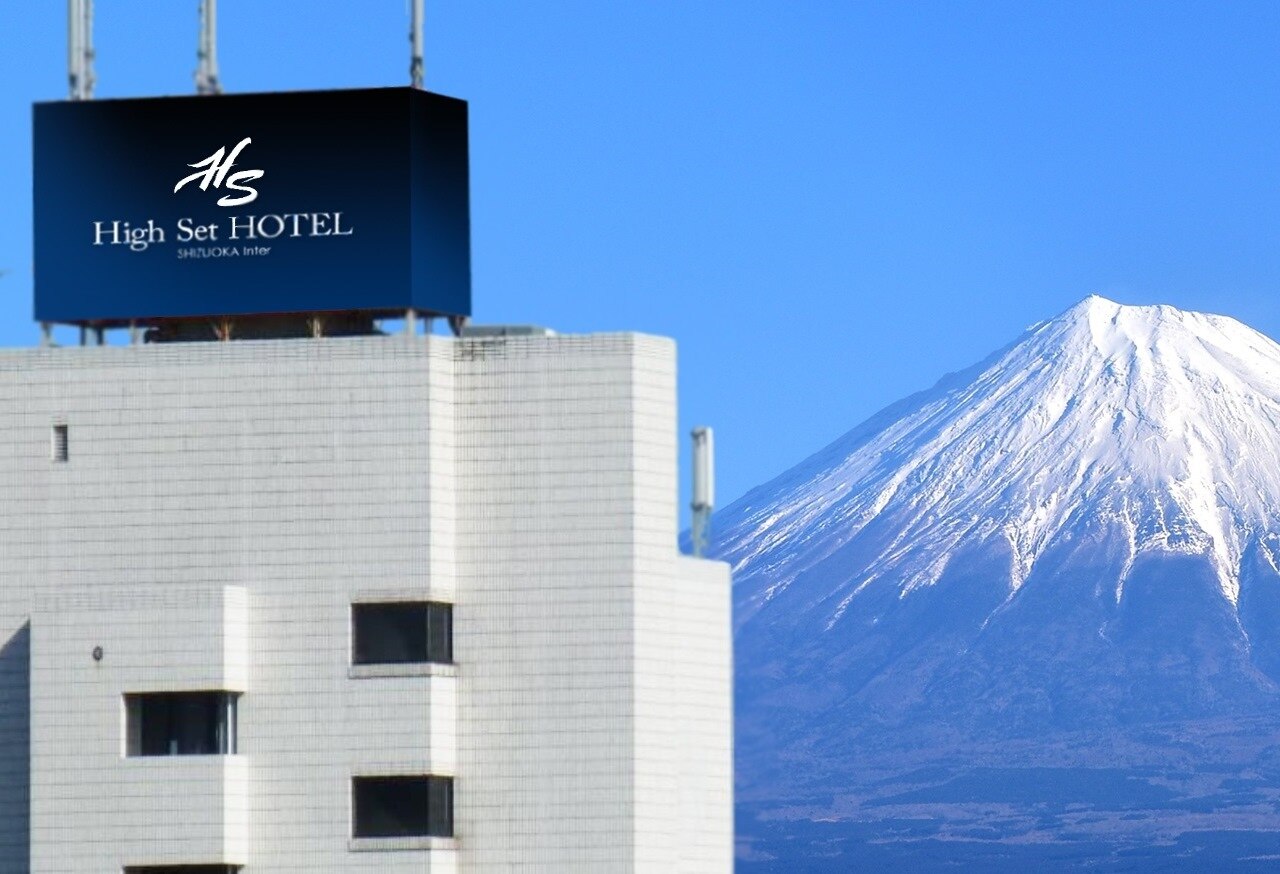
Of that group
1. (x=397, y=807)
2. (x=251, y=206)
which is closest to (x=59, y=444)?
(x=251, y=206)

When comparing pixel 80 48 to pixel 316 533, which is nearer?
pixel 316 533

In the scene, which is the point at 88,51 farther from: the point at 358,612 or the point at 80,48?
the point at 358,612

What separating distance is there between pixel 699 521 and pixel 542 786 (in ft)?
25.3

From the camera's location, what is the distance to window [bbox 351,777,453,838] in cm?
6122

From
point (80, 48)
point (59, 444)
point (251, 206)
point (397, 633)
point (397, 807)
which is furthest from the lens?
point (80, 48)

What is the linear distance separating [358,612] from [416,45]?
11.5 m

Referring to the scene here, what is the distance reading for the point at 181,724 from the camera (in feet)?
203

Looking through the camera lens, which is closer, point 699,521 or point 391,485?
point 391,485

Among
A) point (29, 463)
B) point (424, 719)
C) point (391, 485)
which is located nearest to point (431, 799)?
point (424, 719)

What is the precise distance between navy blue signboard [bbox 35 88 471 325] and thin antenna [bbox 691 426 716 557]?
5.55 meters

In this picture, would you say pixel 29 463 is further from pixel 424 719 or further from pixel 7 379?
pixel 424 719

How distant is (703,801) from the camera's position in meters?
66.4

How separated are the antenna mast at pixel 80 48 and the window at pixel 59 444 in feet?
23.1

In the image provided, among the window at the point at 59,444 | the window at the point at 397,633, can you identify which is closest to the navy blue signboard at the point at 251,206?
the window at the point at 59,444
